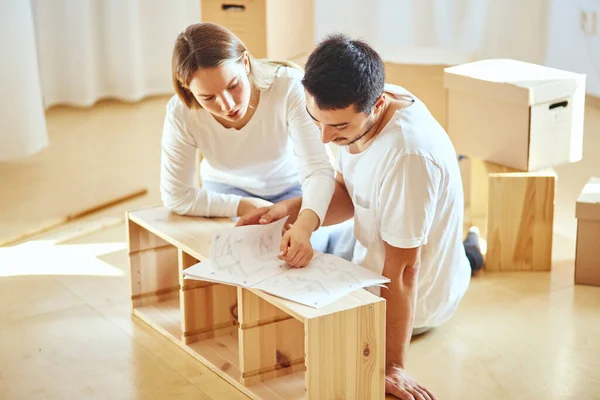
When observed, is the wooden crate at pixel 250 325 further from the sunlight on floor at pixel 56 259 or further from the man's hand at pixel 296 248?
the sunlight on floor at pixel 56 259

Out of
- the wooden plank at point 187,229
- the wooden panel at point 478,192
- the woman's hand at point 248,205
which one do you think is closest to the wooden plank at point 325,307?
the wooden plank at point 187,229

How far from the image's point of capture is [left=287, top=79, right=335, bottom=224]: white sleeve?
6.61 ft

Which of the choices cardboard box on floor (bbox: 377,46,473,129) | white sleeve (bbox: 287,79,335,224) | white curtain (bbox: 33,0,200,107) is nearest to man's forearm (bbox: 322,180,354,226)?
white sleeve (bbox: 287,79,335,224)

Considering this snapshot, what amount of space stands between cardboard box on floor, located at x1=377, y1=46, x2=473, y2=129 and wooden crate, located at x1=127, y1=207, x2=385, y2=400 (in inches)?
42.9

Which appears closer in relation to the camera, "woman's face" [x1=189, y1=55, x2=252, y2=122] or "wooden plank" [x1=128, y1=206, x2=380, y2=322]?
"wooden plank" [x1=128, y1=206, x2=380, y2=322]

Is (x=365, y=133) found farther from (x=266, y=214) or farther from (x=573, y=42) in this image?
(x=573, y=42)

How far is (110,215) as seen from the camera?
2908mm

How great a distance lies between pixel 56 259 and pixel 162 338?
576 mm

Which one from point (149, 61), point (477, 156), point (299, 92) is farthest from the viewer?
point (149, 61)

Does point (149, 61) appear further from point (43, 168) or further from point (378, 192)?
point (378, 192)

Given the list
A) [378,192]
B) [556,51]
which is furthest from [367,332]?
[556,51]

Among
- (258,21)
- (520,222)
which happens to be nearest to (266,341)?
(520,222)

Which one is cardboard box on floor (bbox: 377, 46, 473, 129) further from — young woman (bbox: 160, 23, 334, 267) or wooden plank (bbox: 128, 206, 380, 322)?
wooden plank (bbox: 128, 206, 380, 322)

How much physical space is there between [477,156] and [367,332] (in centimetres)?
106
